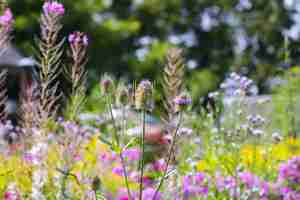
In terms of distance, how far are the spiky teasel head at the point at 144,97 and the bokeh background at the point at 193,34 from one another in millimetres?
20142

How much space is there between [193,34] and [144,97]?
90.0 feet

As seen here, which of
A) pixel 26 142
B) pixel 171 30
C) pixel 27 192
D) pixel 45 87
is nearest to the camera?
pixel 45 87

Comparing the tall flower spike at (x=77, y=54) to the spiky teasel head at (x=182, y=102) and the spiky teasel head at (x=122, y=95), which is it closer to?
the spiky teasel head at (x=122, y=95)

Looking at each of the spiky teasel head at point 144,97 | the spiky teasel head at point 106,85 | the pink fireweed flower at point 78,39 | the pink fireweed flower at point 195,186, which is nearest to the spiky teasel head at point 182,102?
the spiky teasel head at point 144,97

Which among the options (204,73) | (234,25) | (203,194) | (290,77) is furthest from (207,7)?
(203,194)

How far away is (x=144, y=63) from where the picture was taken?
2425 cm

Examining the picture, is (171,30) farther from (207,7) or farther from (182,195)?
(182,195)

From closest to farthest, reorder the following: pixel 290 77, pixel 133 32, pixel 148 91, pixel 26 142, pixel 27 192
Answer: pixel 148 91 < pixel 27 192 < pixel 26 142 < pixel 290 77 < pixel 133 32

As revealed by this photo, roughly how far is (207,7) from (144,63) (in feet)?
19.9

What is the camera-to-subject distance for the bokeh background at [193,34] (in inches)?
923

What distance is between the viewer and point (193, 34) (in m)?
29.3

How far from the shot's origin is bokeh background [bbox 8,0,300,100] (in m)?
23.5

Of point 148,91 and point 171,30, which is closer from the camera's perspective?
point 148,91

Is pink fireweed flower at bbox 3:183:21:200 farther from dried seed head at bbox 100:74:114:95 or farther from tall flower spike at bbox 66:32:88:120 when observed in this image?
dried seed head at bbox 100:74:114:95
